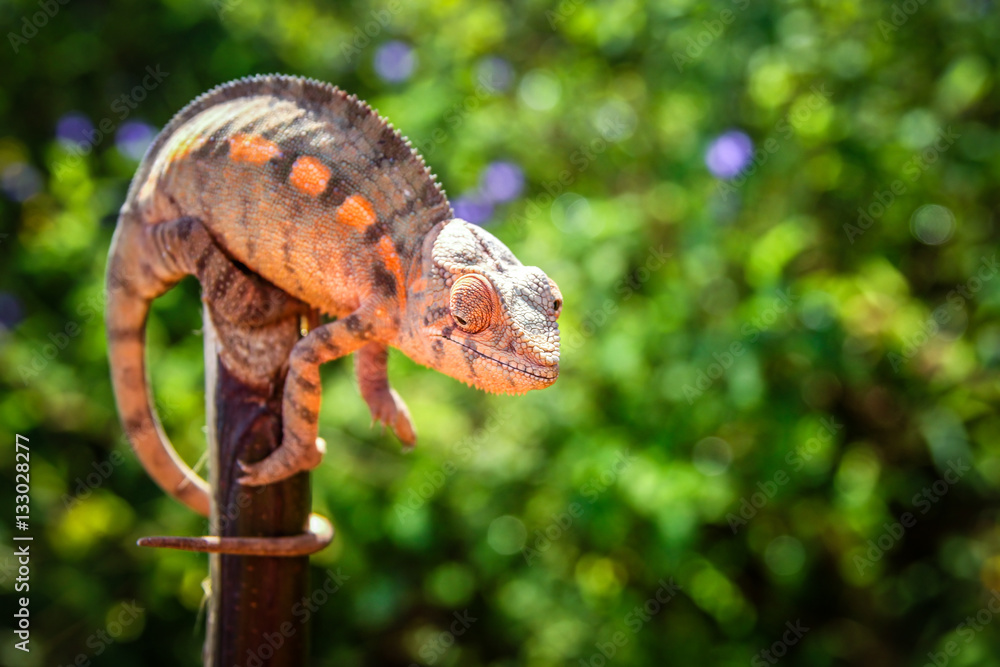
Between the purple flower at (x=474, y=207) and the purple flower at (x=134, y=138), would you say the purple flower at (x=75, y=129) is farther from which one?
the purple flower at (x=474, y=207)

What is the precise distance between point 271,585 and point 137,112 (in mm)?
2968

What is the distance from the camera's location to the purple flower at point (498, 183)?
3.22m

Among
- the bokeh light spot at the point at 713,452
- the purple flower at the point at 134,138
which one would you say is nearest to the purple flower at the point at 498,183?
the bokeh light spot at the point at 713,452

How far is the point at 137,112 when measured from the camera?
13.2 ft

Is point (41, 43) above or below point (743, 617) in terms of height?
above

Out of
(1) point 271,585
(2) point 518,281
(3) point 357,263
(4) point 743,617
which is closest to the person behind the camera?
(2) point 518,281

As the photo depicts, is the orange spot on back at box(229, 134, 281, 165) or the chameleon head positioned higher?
the orange spot on back at box(229, 134, 281, 165)

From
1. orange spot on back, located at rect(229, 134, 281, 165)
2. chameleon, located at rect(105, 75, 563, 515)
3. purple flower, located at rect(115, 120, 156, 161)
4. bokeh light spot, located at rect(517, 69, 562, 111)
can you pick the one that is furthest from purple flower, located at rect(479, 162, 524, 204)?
orange spot on back, located at rect(229, 134, 281, 165)

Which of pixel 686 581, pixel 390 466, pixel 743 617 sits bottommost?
pixel 743 617

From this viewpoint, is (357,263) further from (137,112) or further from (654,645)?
(137,112)

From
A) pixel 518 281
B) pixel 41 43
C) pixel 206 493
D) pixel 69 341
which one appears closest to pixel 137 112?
pixel 41 43

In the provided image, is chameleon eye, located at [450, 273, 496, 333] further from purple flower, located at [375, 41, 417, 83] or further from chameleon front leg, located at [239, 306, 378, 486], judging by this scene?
purple flower, located at [375, 41, 417, 83]

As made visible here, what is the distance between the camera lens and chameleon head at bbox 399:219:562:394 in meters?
1.34

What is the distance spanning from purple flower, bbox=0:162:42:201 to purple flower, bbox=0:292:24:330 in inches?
16.0
